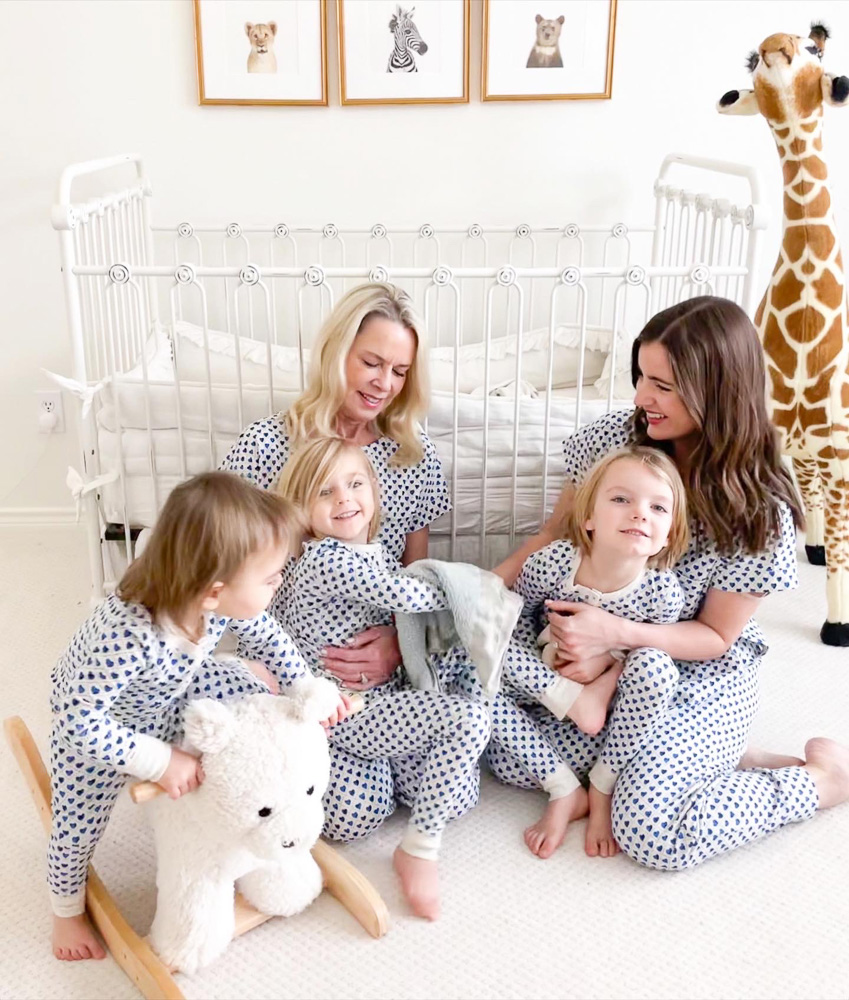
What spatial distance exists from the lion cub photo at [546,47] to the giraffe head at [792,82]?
2.07ft

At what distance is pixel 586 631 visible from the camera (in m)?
1.58

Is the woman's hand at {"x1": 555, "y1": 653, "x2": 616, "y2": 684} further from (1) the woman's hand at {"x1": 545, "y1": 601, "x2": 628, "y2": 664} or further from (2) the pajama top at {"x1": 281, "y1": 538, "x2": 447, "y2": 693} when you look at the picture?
(2) the pajama top at {"x1": 281, "y1": 538, "x2": 447, "y2": 693}

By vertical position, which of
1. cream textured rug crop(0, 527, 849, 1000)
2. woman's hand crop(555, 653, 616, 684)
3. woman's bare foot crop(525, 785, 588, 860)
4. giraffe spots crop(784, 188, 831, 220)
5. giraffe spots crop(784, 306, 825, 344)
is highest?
giraffe spots crop(784, 188, 831, 220)

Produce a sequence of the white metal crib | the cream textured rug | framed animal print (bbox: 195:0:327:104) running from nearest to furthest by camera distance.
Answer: the cream textured rug < the white metal crib < framed animal print (bbox: 195:0:327:104)

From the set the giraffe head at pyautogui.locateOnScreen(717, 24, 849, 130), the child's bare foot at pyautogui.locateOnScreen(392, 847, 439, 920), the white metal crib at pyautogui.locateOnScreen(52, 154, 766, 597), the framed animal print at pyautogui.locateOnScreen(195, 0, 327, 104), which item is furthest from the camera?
the framed animal print at pyautogui.locateOnScreen(195, 0, 327, 104)

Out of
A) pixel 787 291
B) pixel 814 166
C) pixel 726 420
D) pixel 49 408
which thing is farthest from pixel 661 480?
pixel 49 408

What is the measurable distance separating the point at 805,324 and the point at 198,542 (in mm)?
1428

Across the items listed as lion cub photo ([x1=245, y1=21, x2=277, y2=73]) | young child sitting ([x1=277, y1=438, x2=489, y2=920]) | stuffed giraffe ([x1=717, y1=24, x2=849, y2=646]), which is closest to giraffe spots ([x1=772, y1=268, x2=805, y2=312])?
stuffed giraffe ([x1=717, y1=24, x2=849, y2=646])

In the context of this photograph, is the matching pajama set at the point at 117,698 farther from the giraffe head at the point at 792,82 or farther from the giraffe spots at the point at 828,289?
the giraffe head at the point at 792,82

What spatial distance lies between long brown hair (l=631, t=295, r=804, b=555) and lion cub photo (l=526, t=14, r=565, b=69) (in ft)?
4.11

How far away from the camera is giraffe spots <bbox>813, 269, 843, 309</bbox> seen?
204 centimetres

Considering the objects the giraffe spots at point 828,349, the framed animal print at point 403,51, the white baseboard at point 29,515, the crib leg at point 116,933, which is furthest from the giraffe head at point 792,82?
the white baseboard at point 29,515

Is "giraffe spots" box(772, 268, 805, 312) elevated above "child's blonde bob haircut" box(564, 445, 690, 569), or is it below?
above

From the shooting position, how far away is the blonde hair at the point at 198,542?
117cm
